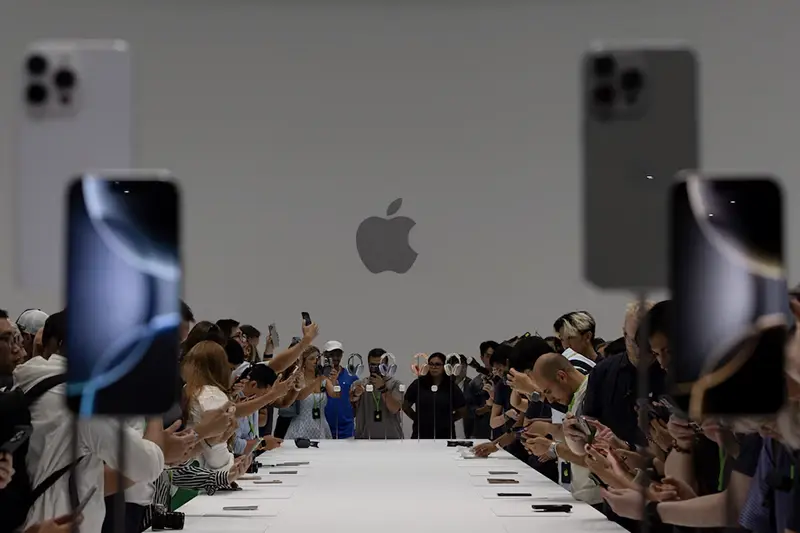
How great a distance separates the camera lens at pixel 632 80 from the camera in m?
1.50

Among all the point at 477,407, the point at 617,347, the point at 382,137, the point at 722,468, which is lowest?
the point at 477,407

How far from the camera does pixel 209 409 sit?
13.4ft

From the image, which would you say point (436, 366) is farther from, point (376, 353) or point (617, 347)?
point (617, 347)

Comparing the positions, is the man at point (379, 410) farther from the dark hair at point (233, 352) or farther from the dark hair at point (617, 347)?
the dark hair at point (617, 347)

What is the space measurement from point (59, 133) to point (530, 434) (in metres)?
3.80

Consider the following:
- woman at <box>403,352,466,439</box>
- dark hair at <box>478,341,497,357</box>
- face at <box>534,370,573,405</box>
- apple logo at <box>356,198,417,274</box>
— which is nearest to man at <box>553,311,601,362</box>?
face at <box>534,370,573,405</box>

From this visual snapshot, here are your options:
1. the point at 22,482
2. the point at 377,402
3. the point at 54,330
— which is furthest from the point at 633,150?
the point at 377,402

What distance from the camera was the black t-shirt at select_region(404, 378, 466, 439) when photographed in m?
8.52

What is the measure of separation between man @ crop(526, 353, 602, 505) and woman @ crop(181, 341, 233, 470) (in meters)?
1.24

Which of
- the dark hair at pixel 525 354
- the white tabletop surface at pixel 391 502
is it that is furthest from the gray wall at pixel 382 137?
the white tabletop surface at pixel 391 502

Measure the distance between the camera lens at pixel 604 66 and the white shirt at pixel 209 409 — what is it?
282 centimetres

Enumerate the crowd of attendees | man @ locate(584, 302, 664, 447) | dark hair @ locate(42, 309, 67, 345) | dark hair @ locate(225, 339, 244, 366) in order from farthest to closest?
dark hair @ locate(225, 339, 244, 366) → man @ locate(584, 302, 664, 447) → dark hair @ locate(42, 309, 67, 345) → the crowd of attendees

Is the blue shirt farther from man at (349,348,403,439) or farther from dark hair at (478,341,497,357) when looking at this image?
dark hair at (478,341,497,357)

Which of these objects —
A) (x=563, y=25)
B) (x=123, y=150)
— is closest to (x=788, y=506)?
(x=123, y=150)
